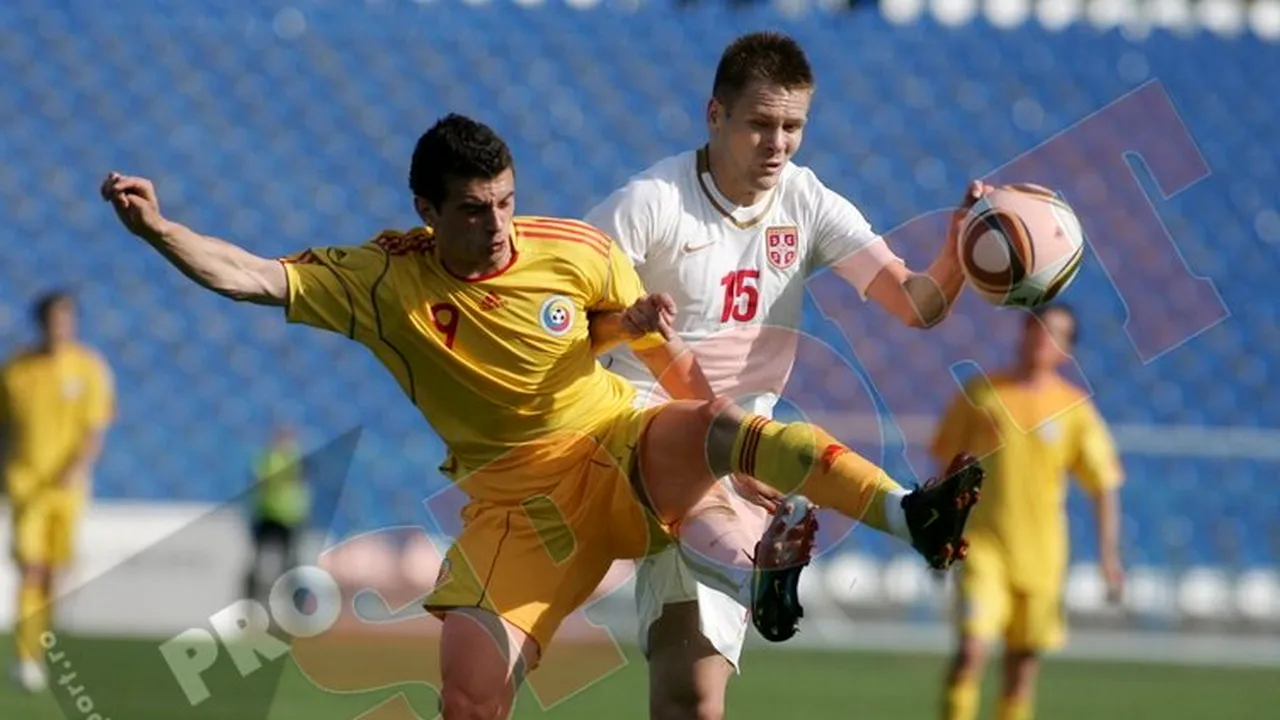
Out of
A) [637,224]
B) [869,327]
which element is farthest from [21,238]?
[637,224]

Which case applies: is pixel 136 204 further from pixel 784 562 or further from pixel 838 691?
pixel 838 691

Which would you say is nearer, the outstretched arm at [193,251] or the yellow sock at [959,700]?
the outstretched arm at [193,251]

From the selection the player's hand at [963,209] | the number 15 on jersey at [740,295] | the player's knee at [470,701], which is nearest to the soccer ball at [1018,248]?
the player's hand at [963,209]

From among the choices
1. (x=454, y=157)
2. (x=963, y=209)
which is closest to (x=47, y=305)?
(x=454, y=157)

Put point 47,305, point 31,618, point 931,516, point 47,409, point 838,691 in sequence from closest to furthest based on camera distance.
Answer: point 931,516 → point 31,618 → point 47,305 → point 838,691 → point 47,409

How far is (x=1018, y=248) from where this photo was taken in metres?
6.77

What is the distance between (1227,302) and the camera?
21.5 metres

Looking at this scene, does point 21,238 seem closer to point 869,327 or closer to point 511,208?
point 869,327

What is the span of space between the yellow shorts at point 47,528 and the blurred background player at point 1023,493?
19.9ft

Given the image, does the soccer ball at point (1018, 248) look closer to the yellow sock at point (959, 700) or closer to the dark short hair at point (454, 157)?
the dark short hair at point (454, 157)

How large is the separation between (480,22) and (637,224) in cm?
1527

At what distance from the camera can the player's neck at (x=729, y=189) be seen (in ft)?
22.9

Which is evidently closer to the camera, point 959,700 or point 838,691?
point 959,700

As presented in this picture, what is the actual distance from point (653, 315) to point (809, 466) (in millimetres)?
644
